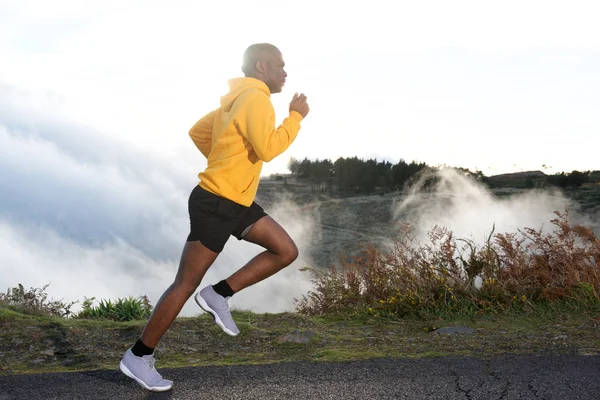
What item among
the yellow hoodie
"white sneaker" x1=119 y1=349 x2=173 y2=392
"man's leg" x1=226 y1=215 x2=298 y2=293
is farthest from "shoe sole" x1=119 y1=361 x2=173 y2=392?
the yellow hoodie

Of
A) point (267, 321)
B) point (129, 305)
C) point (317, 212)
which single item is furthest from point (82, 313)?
point (317, 212)

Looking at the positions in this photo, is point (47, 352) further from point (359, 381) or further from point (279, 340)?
point (359, 381)

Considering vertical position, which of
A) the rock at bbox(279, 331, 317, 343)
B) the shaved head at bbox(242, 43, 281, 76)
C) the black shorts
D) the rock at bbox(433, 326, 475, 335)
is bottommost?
the rock at bbox(433, 326, 475, 335)

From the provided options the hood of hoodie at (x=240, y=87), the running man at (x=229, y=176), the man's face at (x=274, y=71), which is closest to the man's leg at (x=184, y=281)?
the running man at (x=229, y=176)

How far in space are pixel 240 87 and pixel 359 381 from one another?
2263mm

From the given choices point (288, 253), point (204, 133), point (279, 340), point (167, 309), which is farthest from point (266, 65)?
point (279, 340)

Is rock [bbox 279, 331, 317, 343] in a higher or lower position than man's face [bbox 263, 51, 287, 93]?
lower

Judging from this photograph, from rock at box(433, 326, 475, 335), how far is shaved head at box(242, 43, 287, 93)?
11.3 feet

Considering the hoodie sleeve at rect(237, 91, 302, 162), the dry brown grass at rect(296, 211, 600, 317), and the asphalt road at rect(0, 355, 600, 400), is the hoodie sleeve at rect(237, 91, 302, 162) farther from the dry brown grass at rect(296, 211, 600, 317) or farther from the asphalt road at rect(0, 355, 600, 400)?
the dry brown grass at rect(296, 211, 600, 317)

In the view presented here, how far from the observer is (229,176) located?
4.18 m

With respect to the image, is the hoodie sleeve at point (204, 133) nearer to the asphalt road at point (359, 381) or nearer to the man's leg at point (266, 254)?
the man's leg at point (266, 254)

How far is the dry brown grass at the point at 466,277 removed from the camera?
7.47 m

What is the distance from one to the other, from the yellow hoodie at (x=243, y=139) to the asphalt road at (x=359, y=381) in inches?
53.5

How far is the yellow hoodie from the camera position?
402cm
